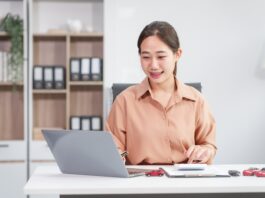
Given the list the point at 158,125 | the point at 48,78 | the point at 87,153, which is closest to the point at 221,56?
the point at 48,78

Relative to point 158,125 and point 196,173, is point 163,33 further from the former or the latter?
point 196,173

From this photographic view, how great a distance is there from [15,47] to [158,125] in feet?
6.88

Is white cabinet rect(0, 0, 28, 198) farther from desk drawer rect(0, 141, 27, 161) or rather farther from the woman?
the woman

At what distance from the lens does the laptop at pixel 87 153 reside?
4.94 feet

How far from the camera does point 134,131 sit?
206cm

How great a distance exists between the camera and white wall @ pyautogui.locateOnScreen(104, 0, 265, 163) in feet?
12.9

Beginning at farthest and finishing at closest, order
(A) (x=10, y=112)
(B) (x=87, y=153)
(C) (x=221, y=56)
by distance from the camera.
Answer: (A) (x=10, y=112)
(C) (x=221, y=56)
(B) (x=87, y=153)

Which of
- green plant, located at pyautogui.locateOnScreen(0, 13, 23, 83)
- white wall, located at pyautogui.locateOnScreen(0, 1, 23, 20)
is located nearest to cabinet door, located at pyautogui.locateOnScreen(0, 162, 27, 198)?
green plant, located at pyautogui.locateOnScreen(0, 13, 23, 83)

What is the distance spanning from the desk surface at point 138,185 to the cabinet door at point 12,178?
224cm

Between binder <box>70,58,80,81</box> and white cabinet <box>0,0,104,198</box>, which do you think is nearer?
binder <box>70,58,80,81</box>

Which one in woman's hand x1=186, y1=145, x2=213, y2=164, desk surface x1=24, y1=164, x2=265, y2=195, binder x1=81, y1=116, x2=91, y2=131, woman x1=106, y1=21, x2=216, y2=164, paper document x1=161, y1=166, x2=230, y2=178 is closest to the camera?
desk surface x1=24, y1=164, x2=265, y2=195

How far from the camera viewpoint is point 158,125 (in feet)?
6.73

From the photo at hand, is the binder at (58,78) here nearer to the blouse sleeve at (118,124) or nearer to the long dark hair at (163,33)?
the blouse sleeve at (118,124)

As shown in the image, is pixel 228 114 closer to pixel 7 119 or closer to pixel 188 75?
pixel 188 75
